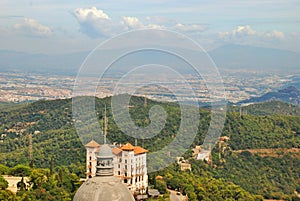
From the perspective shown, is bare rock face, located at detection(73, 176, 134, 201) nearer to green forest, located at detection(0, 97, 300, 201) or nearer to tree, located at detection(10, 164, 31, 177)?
green forest, located at detection(0, 97, 300, 201)

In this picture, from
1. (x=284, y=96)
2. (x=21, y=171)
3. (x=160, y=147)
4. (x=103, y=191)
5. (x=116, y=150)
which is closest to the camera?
(x=103, y=191)

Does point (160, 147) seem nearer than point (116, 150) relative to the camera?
No

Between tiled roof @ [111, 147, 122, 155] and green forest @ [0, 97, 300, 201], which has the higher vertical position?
tiled roof @ [111, 147, 122, 155]

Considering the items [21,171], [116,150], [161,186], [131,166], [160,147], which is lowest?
[161,186]

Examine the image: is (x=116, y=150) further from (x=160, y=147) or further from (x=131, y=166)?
(x=160, y=147)

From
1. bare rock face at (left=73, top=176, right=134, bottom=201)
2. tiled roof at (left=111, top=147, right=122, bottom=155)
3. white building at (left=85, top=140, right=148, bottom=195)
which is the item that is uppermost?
bare rock face at (left=73, top=176, right=134, bottom=201)

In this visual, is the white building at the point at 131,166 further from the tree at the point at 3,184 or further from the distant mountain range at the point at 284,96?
the distant mountain range at the point at 284,96

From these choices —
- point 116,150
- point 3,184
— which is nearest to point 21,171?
point 3,184

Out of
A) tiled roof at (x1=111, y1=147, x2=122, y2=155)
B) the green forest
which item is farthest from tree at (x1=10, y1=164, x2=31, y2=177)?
tiled roof at (x1=111, y1=147, x2=122, y2=155)

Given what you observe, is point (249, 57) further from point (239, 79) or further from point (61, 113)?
point (61, 113)
